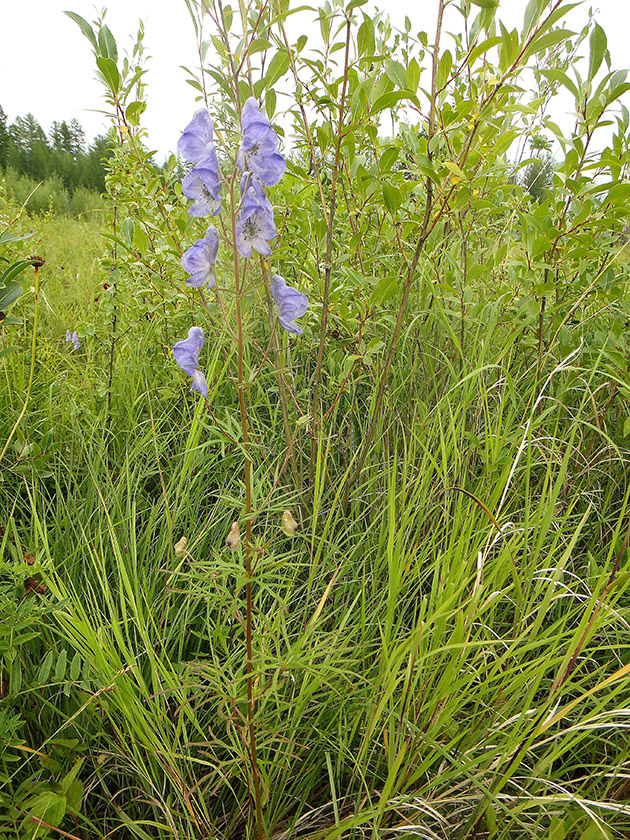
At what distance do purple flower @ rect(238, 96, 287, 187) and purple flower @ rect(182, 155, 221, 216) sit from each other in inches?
2.0

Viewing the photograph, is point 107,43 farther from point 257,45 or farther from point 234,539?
→ point 234,539

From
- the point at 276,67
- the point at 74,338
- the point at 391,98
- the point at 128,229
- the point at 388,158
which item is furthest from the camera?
the point at 74,338

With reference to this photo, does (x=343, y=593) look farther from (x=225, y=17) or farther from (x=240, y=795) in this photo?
(x=225, y=17)

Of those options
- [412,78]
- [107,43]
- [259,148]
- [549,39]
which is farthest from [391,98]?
[107,43]

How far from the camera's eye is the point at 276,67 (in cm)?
130

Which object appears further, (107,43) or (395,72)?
(107,43)

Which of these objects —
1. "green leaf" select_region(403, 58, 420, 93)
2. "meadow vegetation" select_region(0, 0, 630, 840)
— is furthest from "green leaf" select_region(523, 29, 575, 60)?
"green leaf" select_region(403, 58, 420, 93)

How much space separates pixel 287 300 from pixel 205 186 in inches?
11.0

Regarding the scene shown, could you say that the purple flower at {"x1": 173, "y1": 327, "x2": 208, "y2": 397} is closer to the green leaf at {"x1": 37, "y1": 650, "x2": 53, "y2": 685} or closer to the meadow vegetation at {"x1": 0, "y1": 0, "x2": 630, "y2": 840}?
the meadow vegetation at {"x1": 0, "y1": 0, "x2": 630, "y2": 840}

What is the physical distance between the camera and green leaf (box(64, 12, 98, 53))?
1.32 metres

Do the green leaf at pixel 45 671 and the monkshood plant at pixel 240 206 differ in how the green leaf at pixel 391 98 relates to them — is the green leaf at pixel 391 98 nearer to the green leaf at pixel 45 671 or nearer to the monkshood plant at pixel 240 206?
the monkshood plant at pixel 240 206

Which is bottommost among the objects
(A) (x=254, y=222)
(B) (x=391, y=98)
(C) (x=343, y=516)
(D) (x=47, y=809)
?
(D) (x=47, y=809)

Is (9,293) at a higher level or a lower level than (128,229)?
lower

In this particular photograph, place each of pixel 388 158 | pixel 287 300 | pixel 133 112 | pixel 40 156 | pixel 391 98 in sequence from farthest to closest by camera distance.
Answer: pixel 40 156
pixel 133 112
pixel 388 158
pixel 391 98
pixel 287 300
